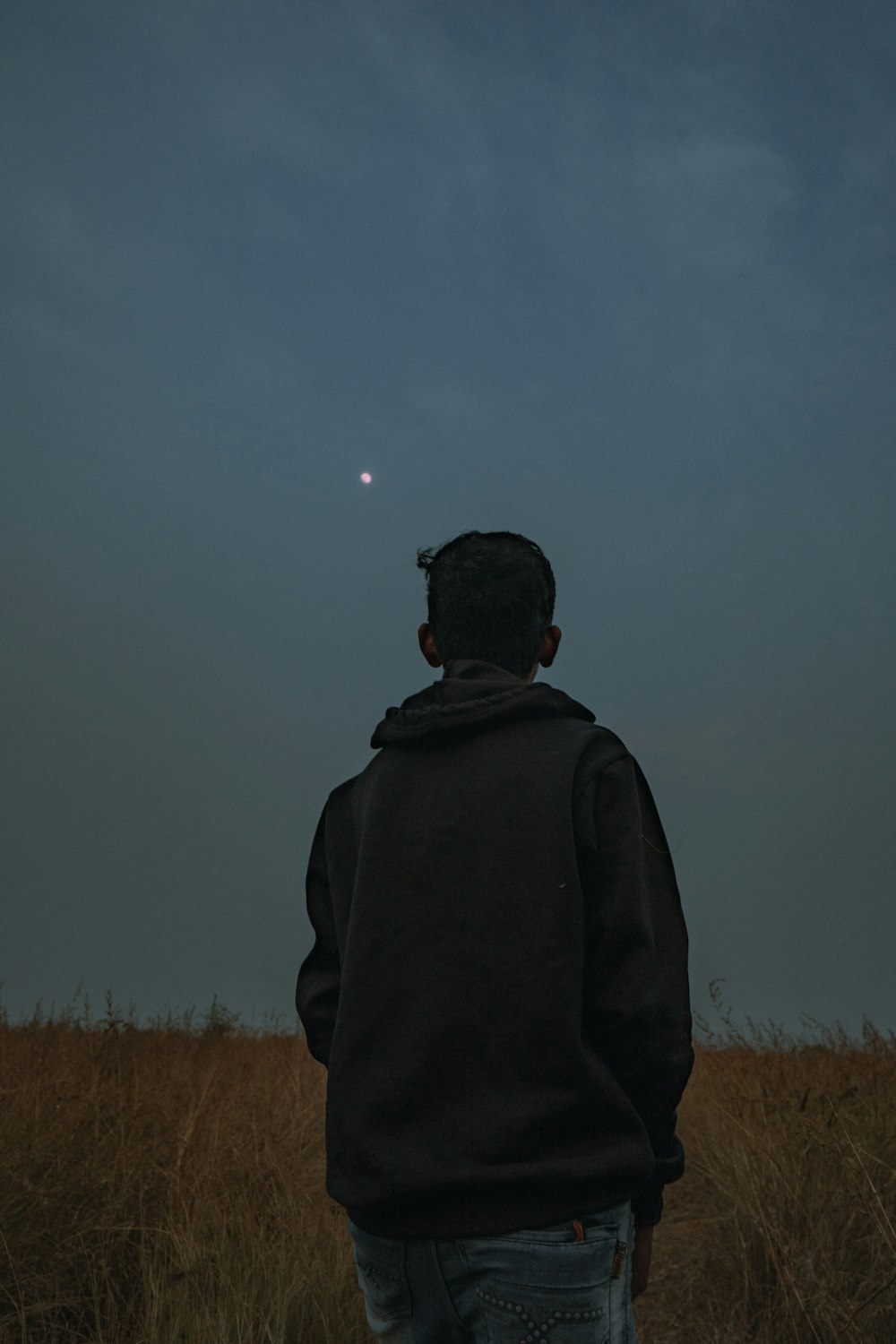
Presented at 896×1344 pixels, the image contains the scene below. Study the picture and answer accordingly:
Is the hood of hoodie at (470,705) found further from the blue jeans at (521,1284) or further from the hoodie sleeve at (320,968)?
the blue jeans at (521,1284)

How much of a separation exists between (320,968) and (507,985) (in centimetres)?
65

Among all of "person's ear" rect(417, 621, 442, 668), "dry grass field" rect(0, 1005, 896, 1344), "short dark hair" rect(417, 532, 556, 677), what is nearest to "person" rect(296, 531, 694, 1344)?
"short dark hair" rect(417, 532, 556, 677)

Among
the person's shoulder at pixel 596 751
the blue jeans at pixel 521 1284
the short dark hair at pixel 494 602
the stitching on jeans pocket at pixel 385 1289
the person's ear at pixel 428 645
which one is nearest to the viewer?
the blue jeans at pixel 521 1284

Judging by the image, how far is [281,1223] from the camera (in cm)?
374

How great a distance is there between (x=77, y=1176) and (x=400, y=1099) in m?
3.14

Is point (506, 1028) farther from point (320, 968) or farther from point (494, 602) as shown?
point (494, 602)

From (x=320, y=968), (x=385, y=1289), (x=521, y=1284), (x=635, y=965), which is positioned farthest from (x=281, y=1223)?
(x=635, y=965)

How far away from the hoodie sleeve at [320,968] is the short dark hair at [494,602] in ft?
1.68

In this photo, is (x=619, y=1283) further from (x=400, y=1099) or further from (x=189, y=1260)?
(x=189, y=1260)

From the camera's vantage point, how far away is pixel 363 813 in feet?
5.74

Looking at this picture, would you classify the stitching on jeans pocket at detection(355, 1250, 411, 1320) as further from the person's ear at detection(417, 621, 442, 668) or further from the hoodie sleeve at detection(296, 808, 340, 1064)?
the person's ear at detection(417, 621, 442, 668)

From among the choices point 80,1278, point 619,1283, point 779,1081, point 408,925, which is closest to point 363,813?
point 408,925

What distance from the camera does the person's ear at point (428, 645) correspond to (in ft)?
6.49

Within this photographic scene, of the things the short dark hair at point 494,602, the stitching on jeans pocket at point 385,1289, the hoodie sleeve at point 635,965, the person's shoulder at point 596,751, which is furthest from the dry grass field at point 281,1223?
the short dark hair at point 494,602
